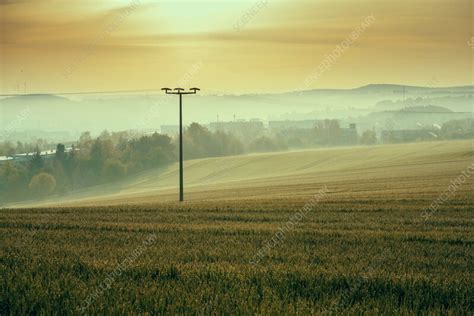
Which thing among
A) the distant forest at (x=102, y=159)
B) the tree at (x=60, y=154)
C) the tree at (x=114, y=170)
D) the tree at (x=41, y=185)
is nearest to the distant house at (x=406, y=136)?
the distant forest at (x=102, y=159)

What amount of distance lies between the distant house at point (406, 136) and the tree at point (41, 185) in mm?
98047

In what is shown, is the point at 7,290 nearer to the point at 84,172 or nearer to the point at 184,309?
the point at 184,309

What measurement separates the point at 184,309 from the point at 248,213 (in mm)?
16526

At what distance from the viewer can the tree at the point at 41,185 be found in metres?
128

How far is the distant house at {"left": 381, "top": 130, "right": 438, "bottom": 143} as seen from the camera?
166875mm

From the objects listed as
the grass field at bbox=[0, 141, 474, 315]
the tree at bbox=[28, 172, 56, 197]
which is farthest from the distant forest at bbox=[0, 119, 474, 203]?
the grass field at bbox=[0, 141, 474, 315]

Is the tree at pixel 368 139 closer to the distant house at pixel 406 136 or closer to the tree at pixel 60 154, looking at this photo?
the distant house at pixel 406 136

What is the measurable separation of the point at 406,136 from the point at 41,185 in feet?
340

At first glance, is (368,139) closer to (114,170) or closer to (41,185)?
(114,170)

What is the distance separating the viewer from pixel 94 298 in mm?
10297

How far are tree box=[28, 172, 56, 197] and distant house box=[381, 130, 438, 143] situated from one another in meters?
98.0

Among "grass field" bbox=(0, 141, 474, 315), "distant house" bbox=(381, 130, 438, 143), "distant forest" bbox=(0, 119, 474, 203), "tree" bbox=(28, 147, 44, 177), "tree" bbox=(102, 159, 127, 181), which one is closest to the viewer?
"grass field" bbox=(0, 141, 474, 315)

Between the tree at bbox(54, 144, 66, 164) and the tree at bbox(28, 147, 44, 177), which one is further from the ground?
the tree at bbox(54, 144, 66, 164)

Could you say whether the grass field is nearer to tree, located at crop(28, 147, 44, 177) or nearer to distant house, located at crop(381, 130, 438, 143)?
tree, located at crop(28, 147, 44, 177)
